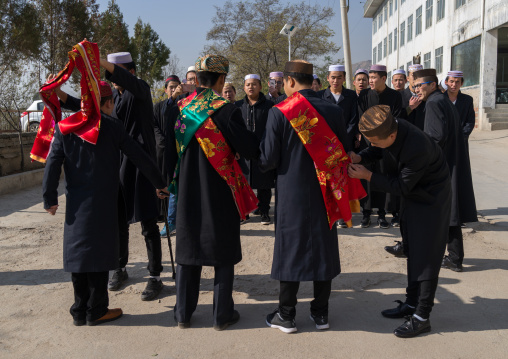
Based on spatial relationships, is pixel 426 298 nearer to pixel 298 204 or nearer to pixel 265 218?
pixel 298 204

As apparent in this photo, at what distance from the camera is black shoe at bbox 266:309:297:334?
3.33m

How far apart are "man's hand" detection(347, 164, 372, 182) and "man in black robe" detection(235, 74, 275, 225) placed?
3.28m

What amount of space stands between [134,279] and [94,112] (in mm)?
1827

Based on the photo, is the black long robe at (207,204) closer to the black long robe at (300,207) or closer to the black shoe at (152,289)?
the black long robe at (300,207)

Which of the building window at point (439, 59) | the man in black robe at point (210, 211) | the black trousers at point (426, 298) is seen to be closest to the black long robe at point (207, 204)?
the man in black robe at point (210, 211)

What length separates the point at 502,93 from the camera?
63.5 feet

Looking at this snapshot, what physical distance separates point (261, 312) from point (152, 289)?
1.01 meters

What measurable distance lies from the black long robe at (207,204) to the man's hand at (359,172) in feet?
2.21

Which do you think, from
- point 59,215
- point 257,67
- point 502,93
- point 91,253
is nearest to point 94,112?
point 91,253

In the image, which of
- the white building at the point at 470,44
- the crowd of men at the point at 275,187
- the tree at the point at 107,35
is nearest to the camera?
the crowd of men at the point at 275,187

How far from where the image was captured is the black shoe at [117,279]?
168 inches

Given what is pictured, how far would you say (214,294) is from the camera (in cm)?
343

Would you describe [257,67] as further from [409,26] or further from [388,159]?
[388,159]

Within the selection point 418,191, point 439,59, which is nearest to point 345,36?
point 418,191
